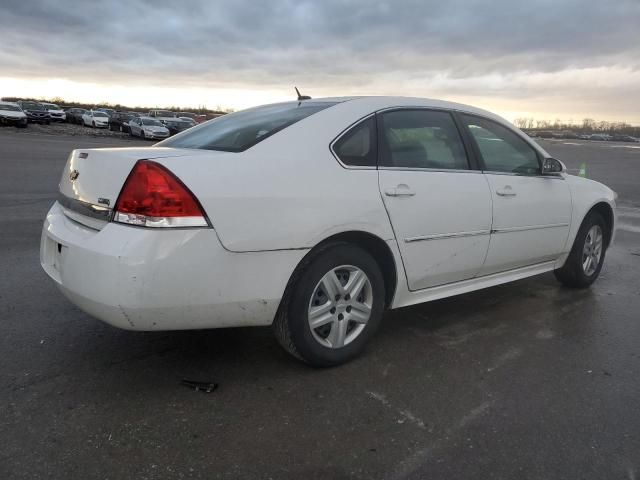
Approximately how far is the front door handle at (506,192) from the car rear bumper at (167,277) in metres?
1.83

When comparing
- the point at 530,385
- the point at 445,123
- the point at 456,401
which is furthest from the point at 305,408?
the point at 445,123

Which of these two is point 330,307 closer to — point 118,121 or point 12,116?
point 12,116

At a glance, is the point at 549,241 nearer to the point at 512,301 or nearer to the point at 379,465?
the point at 512,301

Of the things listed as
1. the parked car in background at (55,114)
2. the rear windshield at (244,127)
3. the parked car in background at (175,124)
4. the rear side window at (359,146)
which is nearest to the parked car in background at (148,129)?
the parked car in background at (175,124)

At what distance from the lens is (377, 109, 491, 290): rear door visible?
346 cm

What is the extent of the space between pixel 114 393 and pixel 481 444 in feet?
6.09

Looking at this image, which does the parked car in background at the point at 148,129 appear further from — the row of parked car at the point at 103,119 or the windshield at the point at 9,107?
the windshield at the point at 9,107

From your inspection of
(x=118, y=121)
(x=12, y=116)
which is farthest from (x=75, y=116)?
(x=12, y=116)

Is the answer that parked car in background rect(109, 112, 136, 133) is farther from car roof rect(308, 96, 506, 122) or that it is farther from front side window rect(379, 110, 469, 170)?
front side window rect(379, 110, 469, 170)

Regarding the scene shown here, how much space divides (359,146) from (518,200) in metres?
1.54

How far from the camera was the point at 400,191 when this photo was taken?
342 centimetres

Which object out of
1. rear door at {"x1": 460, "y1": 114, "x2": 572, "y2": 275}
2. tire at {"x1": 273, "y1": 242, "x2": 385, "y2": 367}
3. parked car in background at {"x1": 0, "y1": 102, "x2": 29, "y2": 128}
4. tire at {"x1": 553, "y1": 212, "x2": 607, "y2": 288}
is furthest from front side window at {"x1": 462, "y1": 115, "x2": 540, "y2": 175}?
parked car in background at {"x1": 0, "y1": 102, "x2": 29, "y2": 128}

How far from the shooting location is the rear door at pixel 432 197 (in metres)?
3.46

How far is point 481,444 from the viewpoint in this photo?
102 inches
